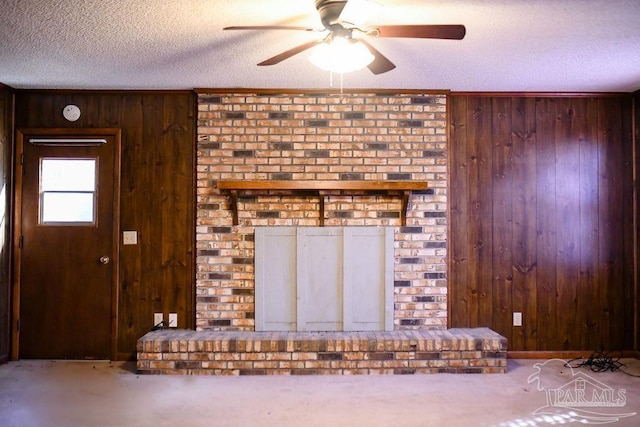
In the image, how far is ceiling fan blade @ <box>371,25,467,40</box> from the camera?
204cm

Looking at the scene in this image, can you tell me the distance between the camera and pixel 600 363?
3850mm

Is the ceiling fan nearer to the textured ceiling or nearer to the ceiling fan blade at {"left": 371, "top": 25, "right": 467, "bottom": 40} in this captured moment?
the ceiling fan blade at {"left": 371, "top": 25, "right": 467, "bottom": 40}

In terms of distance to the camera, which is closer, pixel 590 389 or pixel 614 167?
pixel 590 389

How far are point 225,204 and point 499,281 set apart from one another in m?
2.50

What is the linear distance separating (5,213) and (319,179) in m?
2.70

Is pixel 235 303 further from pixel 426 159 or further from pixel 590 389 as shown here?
pixel 590 389

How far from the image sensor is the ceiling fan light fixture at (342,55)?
228 cm

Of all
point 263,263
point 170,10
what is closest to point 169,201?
point 263,263

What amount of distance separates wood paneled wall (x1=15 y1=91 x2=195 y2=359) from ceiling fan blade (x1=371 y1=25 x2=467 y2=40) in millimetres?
2364

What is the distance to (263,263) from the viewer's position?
3943 mm

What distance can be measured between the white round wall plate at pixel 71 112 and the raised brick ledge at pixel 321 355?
6.60ft

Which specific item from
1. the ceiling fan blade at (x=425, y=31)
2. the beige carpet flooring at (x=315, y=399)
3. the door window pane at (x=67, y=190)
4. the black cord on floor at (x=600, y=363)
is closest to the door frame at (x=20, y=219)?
the door window pane at (x=67, y=190)

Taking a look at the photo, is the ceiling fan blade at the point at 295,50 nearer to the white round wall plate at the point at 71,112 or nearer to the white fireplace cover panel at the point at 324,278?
the white fireplace cover panel at the point at 324,278

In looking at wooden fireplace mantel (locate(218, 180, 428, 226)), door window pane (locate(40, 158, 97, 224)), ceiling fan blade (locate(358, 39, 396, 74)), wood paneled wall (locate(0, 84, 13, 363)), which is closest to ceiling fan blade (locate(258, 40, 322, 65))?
ceiling fan blade (locate(358, 39, 396, 74))
